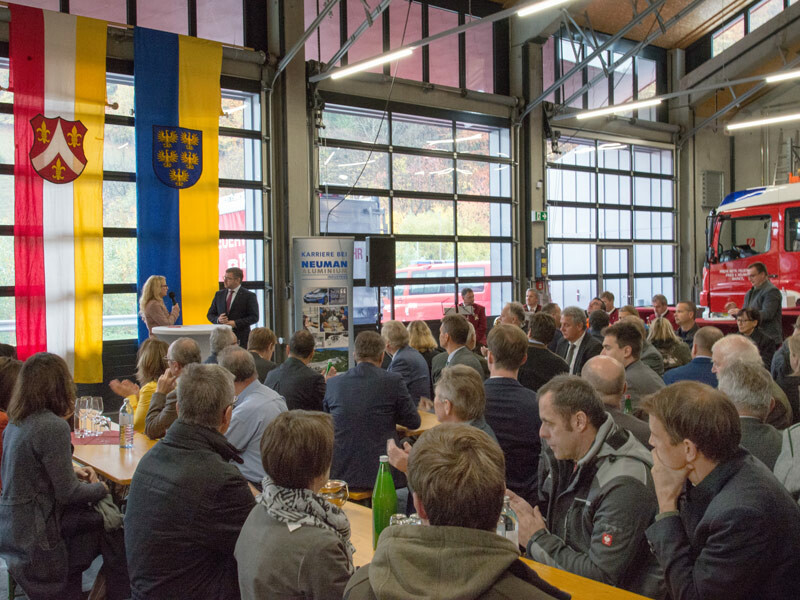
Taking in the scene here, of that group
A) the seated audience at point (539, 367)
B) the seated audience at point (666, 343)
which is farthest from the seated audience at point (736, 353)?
the seated audience at point (666, 343)

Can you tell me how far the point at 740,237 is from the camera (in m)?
11.7

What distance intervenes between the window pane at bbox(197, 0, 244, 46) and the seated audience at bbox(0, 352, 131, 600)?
750cm

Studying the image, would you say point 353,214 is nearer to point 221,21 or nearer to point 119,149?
point 221,21

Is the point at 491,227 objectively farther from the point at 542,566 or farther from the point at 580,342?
the point at 542,566

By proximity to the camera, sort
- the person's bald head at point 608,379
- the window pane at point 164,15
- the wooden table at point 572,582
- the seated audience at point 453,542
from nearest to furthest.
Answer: the seated audience at point 453,542
the wooden table at point 572,582
the person's bald head at point 608,379
the window pane at point 164,15

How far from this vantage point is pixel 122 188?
8758mm

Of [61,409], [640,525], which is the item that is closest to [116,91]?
[61,409]

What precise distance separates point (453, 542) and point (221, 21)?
9.76 m

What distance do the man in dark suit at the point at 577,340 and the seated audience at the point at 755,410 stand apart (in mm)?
2850

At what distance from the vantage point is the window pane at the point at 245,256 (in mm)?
9625

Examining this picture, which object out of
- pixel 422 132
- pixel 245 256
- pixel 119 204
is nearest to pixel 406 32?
pixel 422 132

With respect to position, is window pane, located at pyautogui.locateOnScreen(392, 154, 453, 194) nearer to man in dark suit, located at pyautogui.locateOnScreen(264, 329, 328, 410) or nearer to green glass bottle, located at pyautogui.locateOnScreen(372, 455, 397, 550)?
man in dark suit, located at pyautogui.locateOnScreen(264, 329, 328, 410)

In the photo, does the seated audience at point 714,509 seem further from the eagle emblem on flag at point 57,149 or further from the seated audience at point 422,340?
the eagle emblem on flag at point 57,149

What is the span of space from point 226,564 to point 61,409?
4.18 ft
